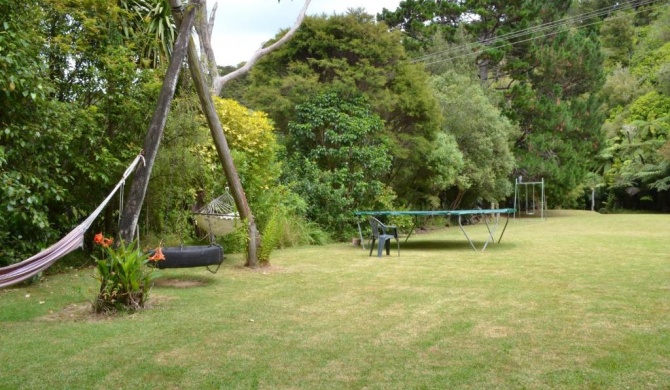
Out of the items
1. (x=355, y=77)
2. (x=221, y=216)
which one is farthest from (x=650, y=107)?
(x=221, y=216)

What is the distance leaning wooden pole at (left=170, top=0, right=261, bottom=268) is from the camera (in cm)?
731

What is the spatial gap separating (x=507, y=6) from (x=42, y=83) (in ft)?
79.5

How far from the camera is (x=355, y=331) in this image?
180 inches

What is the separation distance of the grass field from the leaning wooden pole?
427 mm

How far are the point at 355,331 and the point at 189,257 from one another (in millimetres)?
2420

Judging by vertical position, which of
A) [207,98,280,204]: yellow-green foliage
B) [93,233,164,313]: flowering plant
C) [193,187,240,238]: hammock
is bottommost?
[93,233,164,313]: flowering plant

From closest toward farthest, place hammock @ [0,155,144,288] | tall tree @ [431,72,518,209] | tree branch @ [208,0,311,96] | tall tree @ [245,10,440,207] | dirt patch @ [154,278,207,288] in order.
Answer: hammock @ [0,155,144,288] → dirt patch @ [154,278,207,288] → tall tree @ [245,10,440,207] → tree branch @ [208,0,311,96] → tall tree @ [431,72,518,209]

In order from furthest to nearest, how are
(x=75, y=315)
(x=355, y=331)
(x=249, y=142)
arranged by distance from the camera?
1. (x=249, y=142)
2. (x=75, y=315)
3. (x=355, y=331)

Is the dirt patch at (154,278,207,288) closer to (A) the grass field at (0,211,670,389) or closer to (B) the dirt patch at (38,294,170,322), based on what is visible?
(A) the grass field at (0,211,670,389)

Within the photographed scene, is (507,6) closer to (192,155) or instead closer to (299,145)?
(299,145)

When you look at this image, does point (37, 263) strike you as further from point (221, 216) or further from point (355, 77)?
point (355, 77)

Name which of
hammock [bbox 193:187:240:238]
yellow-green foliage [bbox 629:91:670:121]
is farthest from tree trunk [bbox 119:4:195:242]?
yellow-green foliage [bbox 629:91:670:121]

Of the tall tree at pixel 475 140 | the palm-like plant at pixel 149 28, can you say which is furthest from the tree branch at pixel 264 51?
the tall tree at pixel 475 140

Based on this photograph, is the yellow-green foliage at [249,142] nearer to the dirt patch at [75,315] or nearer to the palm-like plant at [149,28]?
the palm-like plant at [149,28]
